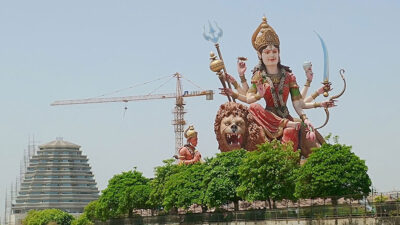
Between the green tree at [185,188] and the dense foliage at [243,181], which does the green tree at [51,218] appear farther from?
the green tree at [185,188]

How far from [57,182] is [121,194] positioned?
88.8 metres

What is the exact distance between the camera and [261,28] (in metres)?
84.0

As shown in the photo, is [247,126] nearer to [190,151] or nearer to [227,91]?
[227,91]

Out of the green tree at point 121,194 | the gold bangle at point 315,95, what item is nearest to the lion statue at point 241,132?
the gold bangle at point 315,95

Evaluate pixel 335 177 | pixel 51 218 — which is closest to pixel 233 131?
pixel 335 177

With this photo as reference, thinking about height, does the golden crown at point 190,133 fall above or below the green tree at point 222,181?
above

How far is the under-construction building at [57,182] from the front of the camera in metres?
170

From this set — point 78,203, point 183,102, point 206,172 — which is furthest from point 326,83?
point 78,203

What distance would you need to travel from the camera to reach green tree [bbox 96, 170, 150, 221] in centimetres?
8669

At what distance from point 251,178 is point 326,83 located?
50.5 feet

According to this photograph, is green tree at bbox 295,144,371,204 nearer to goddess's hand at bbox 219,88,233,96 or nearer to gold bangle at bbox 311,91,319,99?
gold bangle at bbox 311,91,319,99

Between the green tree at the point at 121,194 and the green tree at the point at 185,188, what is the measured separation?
21.3 feet

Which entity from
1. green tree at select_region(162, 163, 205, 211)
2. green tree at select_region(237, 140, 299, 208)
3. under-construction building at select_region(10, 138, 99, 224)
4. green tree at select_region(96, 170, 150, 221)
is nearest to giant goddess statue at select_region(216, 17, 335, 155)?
green tree at select_region(162, 163, 205, 211)

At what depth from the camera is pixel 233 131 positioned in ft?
267
